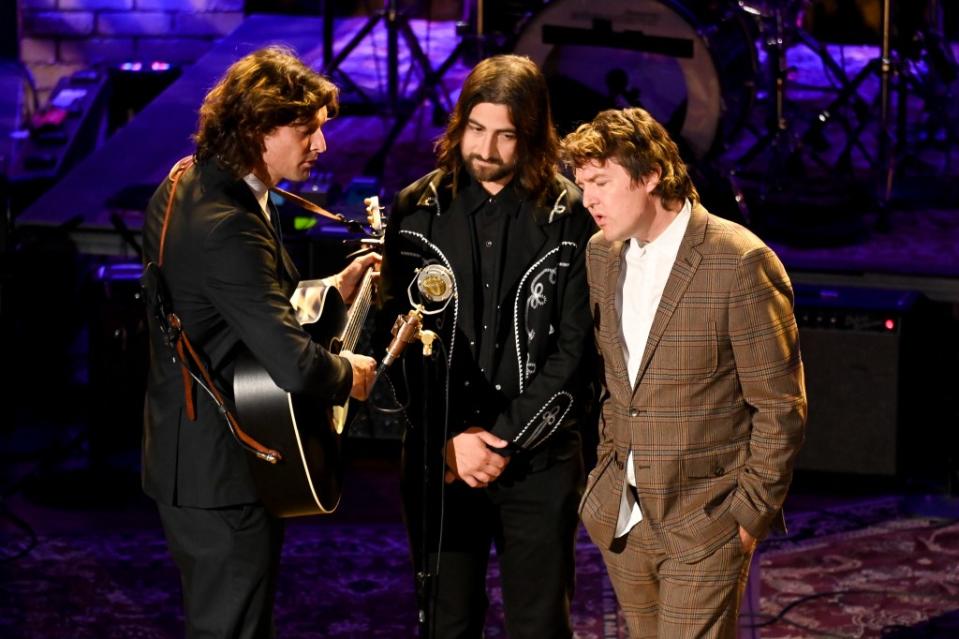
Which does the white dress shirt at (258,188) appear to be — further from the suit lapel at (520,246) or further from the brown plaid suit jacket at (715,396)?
the brown plaid suit jacket at (715,396)

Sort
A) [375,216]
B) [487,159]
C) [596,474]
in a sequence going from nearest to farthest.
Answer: [596,474]
[487,159]
[375,216]

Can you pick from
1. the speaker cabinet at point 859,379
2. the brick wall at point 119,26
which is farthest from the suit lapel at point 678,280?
the brick wall at point 119,26

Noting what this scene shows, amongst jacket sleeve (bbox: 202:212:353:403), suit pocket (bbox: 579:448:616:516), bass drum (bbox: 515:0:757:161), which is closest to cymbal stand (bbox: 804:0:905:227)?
bass drum (bbox: 515:0:757:161)

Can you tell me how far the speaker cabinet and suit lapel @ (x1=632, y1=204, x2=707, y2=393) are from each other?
118 inches

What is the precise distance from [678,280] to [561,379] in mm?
527

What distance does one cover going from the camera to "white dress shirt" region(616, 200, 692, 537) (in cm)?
371

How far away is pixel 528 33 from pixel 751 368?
4.99 metres

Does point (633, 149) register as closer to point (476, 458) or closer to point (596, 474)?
point (596, 474)

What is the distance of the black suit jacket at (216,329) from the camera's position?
142 inches

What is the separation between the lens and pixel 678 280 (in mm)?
3637

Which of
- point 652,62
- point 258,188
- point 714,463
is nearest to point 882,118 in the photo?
point 652,62

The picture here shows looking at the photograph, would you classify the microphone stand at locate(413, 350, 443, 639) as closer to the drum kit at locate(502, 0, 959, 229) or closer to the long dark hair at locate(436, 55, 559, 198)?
the long dark hair at locate(436, 55, 559, 198)

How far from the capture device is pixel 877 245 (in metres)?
7.99

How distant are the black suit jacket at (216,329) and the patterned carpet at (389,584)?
1.64 metres
